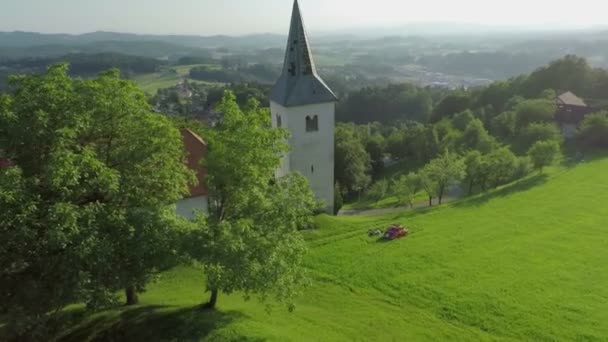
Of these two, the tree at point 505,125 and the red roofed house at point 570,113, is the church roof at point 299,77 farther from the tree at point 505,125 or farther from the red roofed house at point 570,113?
the red roofed house at point 570,113

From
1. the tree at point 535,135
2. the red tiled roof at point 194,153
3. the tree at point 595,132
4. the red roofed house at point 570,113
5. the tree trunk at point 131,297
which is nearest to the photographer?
the tree trunk at point 131,297

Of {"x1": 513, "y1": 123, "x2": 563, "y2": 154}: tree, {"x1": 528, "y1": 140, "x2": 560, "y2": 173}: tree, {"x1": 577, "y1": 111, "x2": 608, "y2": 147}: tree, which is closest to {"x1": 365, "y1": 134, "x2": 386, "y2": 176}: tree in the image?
{"x1": 513, "y1": 123, "x2": 563, "y2": 154}: tree

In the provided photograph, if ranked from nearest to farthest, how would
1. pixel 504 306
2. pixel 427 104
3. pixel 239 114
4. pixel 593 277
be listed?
1. pixel 239 114
2. pixel 504 306
3. pixel 593 277
4. pixel 427 104

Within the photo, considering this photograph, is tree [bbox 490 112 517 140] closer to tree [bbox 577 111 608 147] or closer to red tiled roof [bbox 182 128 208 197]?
tree [bbox 577 111 608 147]

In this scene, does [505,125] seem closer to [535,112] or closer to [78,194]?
[535,112]

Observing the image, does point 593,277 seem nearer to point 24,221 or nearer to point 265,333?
point 265,333

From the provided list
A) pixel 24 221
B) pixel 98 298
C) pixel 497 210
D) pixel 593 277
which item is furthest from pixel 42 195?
pixel 497 210

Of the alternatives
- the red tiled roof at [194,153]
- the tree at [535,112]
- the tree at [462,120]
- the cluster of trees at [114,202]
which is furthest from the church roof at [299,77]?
the tree at [462,120]
